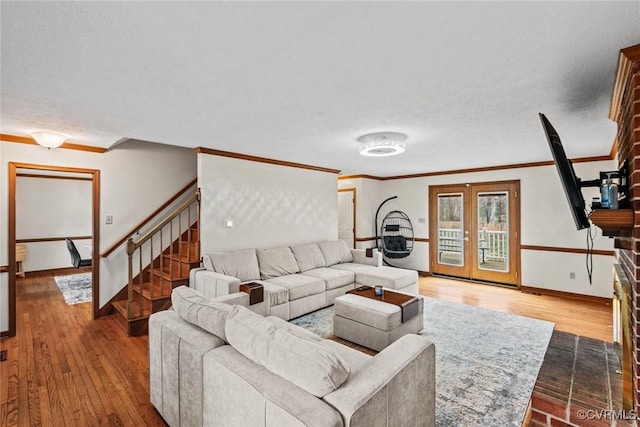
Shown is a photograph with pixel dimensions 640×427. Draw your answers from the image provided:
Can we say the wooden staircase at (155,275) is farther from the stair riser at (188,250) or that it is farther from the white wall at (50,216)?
the white wall at (50,216)

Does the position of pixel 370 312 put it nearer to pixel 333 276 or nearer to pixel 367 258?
pixel 333 276

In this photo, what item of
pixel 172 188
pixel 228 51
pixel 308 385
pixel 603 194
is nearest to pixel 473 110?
pixel 603 194

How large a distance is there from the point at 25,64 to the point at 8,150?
8.35 ft

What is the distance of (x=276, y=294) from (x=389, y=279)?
169 centimetres

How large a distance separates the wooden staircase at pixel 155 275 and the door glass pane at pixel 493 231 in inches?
209

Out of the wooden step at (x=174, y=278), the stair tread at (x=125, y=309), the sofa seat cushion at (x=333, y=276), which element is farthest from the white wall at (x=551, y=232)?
the stair tread at (x=125, y=309)

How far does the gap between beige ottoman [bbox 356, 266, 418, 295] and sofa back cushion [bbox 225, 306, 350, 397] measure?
309 centimetres

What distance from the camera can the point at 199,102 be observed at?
2.49 m

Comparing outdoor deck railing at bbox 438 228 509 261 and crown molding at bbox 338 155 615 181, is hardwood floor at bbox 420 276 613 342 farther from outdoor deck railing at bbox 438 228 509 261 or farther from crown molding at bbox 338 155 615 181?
crown molding at bbox 338 155 615 181

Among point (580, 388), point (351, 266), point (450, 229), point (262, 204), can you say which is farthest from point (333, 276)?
point (450, 229)

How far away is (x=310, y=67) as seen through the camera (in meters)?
1.88

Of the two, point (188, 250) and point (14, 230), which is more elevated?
point (14, 230)

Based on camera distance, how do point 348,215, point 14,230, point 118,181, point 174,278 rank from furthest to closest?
point 348,215 < point 118,181 < point 174,278 < point 14,230

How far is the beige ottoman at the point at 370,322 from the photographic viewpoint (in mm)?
3018
